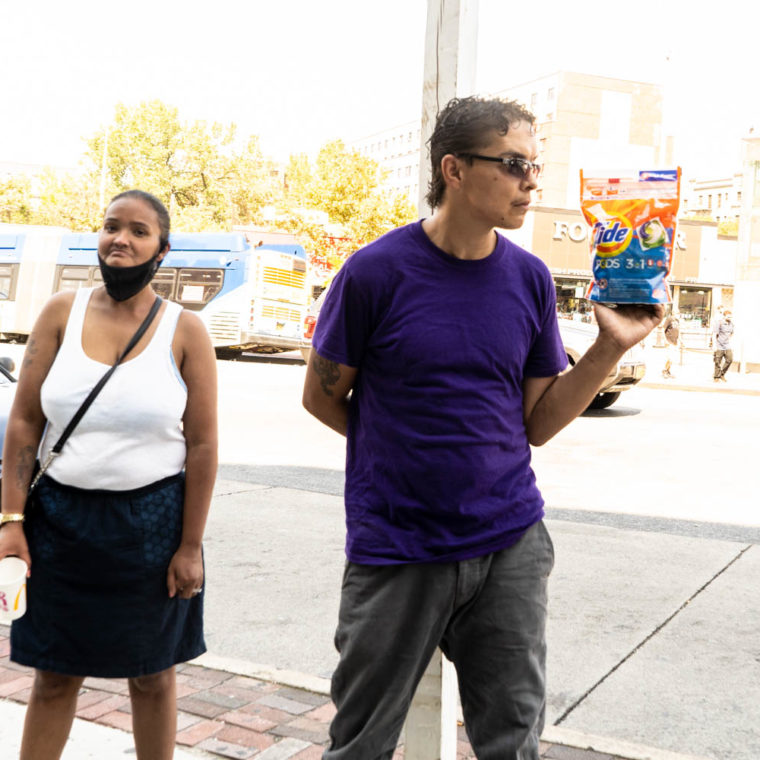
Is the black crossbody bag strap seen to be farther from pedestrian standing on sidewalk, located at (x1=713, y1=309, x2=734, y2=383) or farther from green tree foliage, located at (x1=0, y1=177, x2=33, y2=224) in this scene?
green tree foliage, located at (x1=0, y1=177, x2=33, y2=224)

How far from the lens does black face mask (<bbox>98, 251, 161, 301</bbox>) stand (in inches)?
102

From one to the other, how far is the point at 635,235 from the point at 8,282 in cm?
2965

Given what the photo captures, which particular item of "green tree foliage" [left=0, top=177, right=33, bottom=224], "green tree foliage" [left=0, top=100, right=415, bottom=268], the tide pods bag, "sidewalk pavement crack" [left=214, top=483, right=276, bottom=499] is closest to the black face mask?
the tide pods bag

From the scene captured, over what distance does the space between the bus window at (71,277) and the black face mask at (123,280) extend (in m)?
26.1

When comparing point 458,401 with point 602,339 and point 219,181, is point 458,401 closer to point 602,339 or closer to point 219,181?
point 602,339

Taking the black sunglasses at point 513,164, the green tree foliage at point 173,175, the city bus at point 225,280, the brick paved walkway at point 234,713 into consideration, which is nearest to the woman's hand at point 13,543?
the brick paved walkway at point 234,713

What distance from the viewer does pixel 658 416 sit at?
15047 mm

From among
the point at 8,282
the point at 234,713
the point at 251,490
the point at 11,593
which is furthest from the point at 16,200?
the point at 11,593

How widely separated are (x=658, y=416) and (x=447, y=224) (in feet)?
44.2

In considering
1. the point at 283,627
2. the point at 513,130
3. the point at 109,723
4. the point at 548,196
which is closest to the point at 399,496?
the point at 513,130

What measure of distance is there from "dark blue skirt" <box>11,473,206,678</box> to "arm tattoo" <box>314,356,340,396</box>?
0.57 meters

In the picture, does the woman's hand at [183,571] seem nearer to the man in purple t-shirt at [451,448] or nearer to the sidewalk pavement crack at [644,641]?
the man in purple t-shirt at [451,448]

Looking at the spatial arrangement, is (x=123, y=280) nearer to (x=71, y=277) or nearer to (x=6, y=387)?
(x=6, y=387)

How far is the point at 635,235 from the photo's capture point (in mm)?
2152
